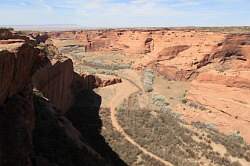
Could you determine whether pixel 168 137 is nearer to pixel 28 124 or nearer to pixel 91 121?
pixel 91 121

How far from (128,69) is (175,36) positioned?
9.45 m

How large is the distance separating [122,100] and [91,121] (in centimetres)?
977

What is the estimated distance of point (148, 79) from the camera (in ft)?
205

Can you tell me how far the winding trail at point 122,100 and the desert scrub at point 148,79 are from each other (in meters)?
1.07

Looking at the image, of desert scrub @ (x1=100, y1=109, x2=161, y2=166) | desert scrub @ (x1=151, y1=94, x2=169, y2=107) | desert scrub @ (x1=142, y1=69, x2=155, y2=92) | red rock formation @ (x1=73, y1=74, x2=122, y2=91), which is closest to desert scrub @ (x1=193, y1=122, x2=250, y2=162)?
desert scrub @ (x1=100, y1=109, x2=161, y2=166)

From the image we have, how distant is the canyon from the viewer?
795 inches

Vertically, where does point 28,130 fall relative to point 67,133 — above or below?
above

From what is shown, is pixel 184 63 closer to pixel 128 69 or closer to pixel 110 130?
pixel 128 69

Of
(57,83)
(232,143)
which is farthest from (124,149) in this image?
(232,143)

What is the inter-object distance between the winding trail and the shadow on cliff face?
1350 mm

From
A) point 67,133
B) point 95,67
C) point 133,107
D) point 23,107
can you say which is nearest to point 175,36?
point 95,67

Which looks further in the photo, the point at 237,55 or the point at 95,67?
the point at 95,67

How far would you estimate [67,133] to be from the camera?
2562 cm

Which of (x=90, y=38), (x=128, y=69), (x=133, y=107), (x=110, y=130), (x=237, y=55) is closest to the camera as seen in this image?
(x=110, y=130)
